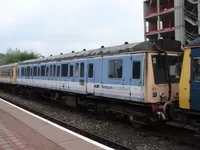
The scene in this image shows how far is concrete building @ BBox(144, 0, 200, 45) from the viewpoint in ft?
133

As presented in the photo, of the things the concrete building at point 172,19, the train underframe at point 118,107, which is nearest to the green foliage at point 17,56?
the concrete building at point 172,19

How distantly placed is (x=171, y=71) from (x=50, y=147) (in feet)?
16.8

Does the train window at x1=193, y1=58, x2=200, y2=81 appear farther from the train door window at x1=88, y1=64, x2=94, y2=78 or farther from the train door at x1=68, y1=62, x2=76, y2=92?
the train door at x1=68, y1=62, x2=76, y2=92

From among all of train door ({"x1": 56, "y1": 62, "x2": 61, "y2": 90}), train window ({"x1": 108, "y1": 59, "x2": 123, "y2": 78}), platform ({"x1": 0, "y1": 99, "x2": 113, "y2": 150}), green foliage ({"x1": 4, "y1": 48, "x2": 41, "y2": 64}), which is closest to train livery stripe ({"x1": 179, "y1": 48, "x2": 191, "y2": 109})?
platform ({"x1": 0, "y1": 99, "x2": 113, "y2": 150})

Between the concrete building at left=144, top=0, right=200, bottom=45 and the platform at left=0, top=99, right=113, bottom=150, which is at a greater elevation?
the concrete building at left=144, top=0, right=200, bottom=45

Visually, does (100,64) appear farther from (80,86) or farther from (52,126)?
(52,126)

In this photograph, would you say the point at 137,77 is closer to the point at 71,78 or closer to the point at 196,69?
the point at 196,69

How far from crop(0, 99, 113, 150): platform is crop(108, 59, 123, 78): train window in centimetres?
305

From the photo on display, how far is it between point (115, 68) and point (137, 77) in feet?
4.82

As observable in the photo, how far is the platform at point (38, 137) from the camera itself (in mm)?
7090

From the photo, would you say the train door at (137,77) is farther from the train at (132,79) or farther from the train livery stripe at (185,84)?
the train livery stripe at (185,84)

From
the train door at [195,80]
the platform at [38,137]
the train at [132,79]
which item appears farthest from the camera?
the train at [132,79]

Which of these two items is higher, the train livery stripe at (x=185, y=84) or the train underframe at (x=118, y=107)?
the train livery stripe at (x=185, y=84)

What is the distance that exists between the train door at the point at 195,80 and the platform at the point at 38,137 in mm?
2773
